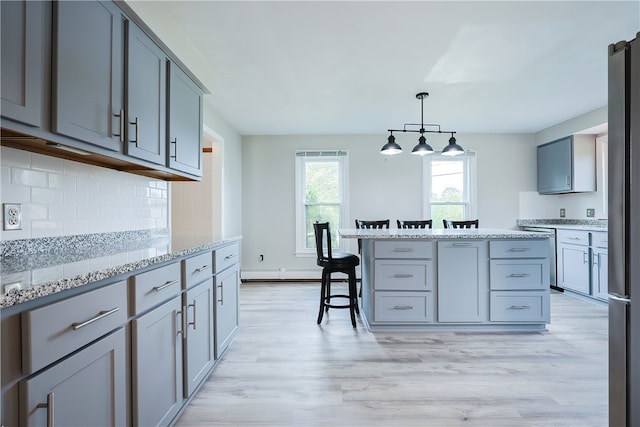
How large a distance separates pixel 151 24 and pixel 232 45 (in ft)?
2.06

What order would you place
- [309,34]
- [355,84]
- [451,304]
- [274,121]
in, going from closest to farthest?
[309,34] → [451,304] → [355,84] → [274,121]

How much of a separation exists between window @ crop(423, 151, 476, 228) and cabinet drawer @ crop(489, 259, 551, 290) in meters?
2.48

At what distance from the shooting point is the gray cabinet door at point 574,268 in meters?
3.99

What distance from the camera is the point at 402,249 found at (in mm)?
2879

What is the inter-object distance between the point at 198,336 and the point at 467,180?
504 centimetres

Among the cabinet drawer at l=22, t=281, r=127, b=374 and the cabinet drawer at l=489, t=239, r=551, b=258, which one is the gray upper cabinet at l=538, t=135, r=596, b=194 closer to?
the cabinet drawer at l=489, t=239, r=551, b=258

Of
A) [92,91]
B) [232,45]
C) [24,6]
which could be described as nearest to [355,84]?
[232,45]

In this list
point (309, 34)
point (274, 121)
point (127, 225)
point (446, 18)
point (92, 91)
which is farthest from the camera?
point (274, 121)

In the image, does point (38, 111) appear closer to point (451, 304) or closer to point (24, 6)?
point (24, 6)

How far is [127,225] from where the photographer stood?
2066mm

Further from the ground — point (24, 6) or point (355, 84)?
point (355, 84)

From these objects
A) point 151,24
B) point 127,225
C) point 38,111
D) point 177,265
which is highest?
point 151,24

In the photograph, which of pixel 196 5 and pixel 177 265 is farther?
pixel 196 5

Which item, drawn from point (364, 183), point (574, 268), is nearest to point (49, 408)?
point (364, 183)
